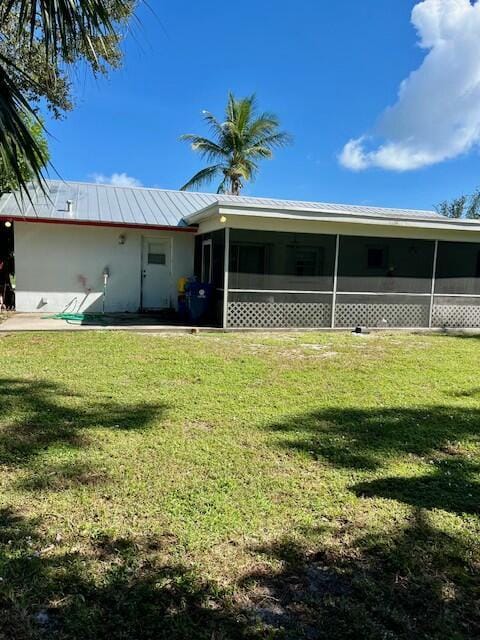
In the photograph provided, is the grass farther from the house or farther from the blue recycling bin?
the blue recycling bin

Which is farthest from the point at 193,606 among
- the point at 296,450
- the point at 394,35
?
the point at 394,35

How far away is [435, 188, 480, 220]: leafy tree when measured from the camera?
3918cm

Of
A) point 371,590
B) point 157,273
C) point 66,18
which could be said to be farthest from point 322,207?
point 371,590

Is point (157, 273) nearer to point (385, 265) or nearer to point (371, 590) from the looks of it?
point (385, 265)

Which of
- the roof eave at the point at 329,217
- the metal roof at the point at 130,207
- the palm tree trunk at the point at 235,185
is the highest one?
the palm tree trunk at the point at 235,185

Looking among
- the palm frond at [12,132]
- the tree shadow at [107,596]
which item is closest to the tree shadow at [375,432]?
the tree shadow at [107,596]

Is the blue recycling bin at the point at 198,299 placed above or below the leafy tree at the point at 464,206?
below

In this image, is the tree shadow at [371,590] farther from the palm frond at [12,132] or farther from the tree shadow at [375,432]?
the palm frond at [12,132]

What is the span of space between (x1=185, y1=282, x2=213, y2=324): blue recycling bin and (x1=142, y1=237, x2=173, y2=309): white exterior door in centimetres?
229

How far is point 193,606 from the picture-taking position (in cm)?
208

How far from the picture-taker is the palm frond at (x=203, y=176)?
2377 cm

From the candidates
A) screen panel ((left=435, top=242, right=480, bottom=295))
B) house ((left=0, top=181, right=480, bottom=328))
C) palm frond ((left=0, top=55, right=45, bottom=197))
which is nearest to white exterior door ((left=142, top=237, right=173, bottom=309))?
house ((left=0, top=181, right=480, bottom=328))

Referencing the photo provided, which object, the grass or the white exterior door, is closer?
the grass

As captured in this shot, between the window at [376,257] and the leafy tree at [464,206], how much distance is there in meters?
31.9
